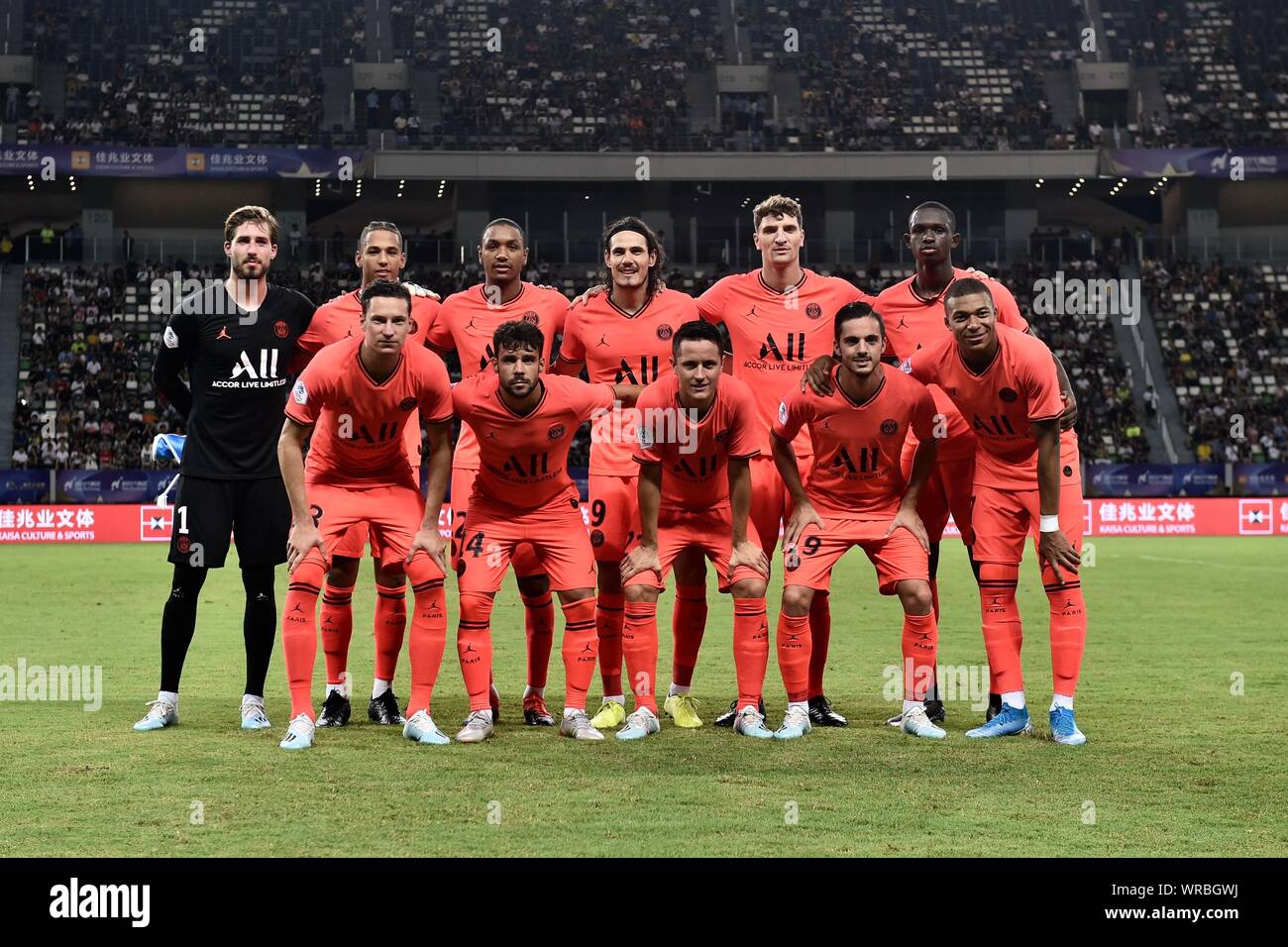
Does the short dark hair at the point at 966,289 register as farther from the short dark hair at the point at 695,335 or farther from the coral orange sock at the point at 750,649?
the coral orange sock at the point at 750,649

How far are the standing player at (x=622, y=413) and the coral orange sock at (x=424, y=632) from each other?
989mm

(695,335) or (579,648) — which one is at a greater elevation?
(695,335)

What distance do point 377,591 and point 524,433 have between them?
127 cm

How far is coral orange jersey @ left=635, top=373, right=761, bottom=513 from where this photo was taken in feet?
24.0

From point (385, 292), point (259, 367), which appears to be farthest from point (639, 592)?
point (259, 367)

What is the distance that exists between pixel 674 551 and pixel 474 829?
9.00 ft

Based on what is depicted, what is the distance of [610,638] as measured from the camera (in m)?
7.98

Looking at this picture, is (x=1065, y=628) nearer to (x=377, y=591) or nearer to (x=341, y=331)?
(x=377, y=591)

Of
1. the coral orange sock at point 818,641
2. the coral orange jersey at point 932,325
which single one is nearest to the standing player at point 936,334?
the coral orange jersey at point 932,325

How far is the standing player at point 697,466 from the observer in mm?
7250

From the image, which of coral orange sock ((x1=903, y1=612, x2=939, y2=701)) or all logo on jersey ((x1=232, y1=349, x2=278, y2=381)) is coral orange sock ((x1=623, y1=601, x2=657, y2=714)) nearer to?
coral orange sock ((x1=903, y1=612, x2=939, y2=701))

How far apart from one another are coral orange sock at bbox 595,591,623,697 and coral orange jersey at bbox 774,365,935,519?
4.01ft

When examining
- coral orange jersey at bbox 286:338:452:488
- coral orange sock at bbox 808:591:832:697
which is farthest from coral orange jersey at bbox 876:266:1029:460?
coral orange jersey at bbox 286:338:452:488
